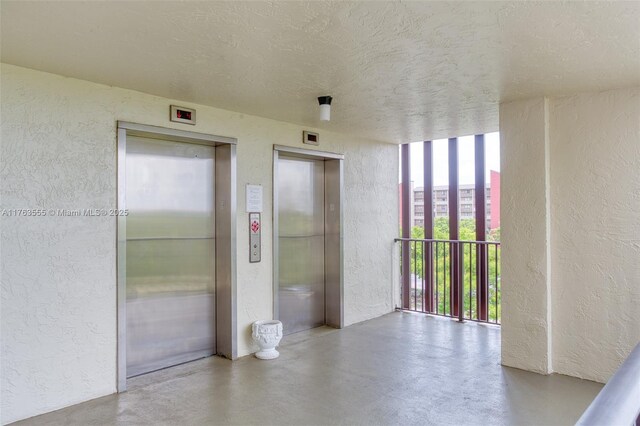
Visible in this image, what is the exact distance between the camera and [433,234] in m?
5.70

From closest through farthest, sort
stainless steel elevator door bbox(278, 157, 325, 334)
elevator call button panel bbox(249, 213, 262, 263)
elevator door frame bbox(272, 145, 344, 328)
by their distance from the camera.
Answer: elevator call button panel bbox(249, 213, 262, 263) < stainless steel elevator door bbox(278, 157, 325, 334) < elevator door frame bbox(272, 145, 344, 328)

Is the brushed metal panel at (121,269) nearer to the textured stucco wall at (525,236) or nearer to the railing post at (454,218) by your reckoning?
the textured stucco wall at (525,236)

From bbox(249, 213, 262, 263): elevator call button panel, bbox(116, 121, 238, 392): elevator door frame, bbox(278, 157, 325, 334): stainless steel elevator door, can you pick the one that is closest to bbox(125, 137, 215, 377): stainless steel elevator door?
bbox(116, 121, 238, 392): elevator door frame

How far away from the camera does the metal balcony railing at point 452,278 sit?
17.1 feet

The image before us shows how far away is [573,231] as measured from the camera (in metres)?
3.41

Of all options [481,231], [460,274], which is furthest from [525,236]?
[460,274]

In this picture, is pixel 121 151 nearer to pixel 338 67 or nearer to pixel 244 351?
pixel 338 67

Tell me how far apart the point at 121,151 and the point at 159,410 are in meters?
1.88

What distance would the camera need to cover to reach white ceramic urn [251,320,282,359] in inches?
150

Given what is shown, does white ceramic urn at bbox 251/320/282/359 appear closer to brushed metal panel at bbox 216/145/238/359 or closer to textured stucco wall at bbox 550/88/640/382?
brushed metal panel at bbox 216/145/238/359

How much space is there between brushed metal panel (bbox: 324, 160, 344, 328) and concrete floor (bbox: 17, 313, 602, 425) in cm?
73

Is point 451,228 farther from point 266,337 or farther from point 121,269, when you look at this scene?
point 121,269

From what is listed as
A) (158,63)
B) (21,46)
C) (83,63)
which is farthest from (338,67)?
(21,46)

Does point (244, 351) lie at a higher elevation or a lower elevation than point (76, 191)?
lower
